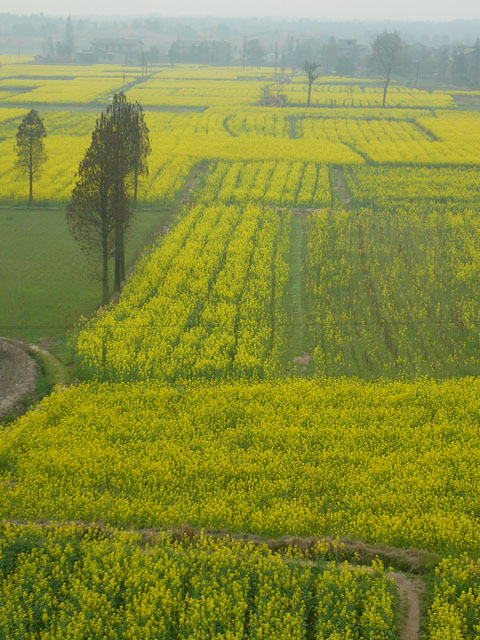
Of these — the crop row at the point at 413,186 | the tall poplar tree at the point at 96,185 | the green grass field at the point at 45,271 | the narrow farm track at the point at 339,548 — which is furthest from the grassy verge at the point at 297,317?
the crop row at the point at 413,186

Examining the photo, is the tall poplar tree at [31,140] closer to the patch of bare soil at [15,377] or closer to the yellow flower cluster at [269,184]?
the yellow flower cluster at [269,184]

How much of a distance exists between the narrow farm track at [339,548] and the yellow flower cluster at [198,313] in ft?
26.8

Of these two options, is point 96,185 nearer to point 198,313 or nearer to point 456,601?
point 198,313

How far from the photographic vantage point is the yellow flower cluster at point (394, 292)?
25.2 meters

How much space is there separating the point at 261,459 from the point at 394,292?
631 inches

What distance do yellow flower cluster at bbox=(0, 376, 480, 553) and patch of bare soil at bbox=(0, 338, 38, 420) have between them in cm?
140

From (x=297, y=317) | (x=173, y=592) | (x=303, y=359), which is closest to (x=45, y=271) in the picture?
(x=297, y=317)

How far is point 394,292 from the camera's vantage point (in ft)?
102

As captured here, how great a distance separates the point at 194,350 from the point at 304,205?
24.8 meters

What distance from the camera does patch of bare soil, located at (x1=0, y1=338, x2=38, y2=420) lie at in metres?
21.6

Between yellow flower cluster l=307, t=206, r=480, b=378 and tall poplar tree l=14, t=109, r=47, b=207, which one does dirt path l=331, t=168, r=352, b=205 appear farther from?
tall poplar tree l=14, t=109, r=47, b=207

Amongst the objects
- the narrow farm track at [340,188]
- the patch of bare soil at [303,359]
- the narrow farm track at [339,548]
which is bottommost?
the narrow farm track at [339,548]

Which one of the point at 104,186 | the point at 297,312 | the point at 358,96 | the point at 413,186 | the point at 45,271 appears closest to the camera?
the point at 104,186

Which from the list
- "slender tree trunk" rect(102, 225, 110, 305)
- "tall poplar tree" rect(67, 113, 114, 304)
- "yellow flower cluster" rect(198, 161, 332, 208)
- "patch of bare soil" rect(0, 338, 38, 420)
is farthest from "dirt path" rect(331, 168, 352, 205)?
"patch of bare soil" rect(0, 338, 38, 420)
